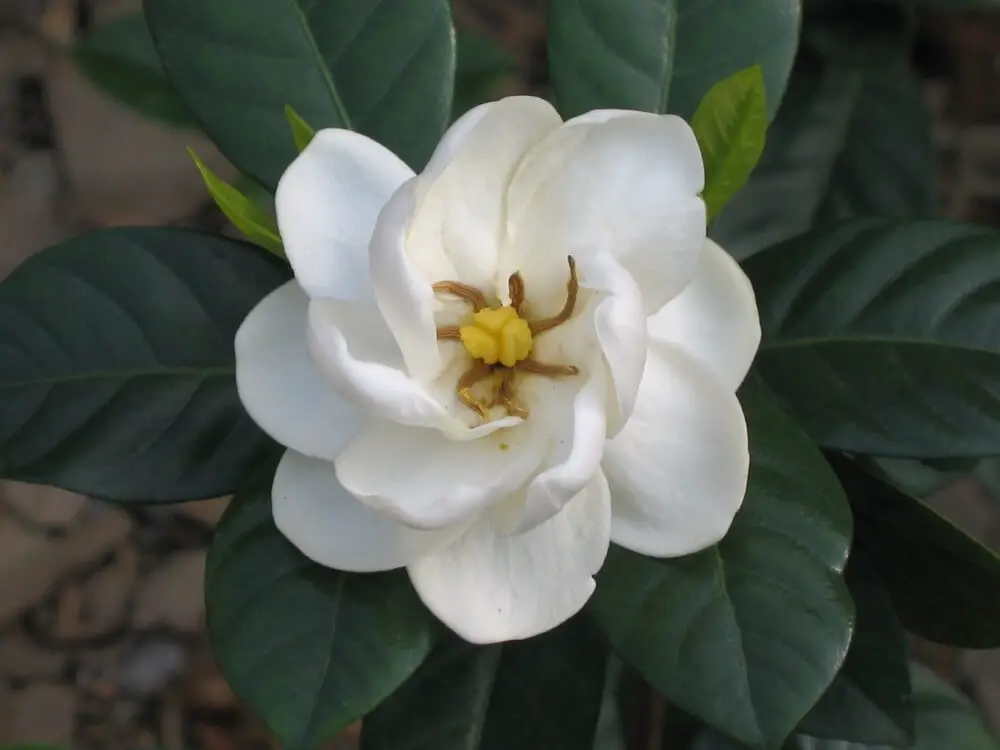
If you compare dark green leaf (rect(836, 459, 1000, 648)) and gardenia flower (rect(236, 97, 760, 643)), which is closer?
gardenia flower (rect(236, 97, 760, 643))

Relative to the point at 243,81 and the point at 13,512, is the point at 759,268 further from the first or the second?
the point at 13,512

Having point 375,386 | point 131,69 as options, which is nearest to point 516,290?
point 375,386

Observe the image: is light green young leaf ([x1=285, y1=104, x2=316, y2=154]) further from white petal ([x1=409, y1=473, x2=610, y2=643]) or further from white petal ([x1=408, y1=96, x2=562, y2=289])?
white petal ([x1=409, y1=473, x2=610, y2=643])

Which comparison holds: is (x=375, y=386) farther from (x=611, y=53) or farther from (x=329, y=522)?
(x=611, y=53)

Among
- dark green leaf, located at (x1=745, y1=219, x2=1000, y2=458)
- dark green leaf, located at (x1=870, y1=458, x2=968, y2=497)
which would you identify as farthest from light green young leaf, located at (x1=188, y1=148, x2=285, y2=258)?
dark green leaf, located at (x1=870, y1=458, x2=968, y2=497)

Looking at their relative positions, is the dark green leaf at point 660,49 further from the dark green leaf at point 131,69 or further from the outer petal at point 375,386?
the dark green leaf at point 131,69

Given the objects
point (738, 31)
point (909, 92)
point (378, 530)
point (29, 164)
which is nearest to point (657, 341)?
point (378, 530)

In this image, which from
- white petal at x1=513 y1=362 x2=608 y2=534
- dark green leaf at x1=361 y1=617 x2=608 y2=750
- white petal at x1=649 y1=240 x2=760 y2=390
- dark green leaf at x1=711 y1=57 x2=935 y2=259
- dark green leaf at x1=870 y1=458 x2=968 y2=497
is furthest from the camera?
dark green leaf at x1=711 y1=57 x2=935 y2=259

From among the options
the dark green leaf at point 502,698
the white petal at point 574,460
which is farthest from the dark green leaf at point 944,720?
the white petal at point 574,460
